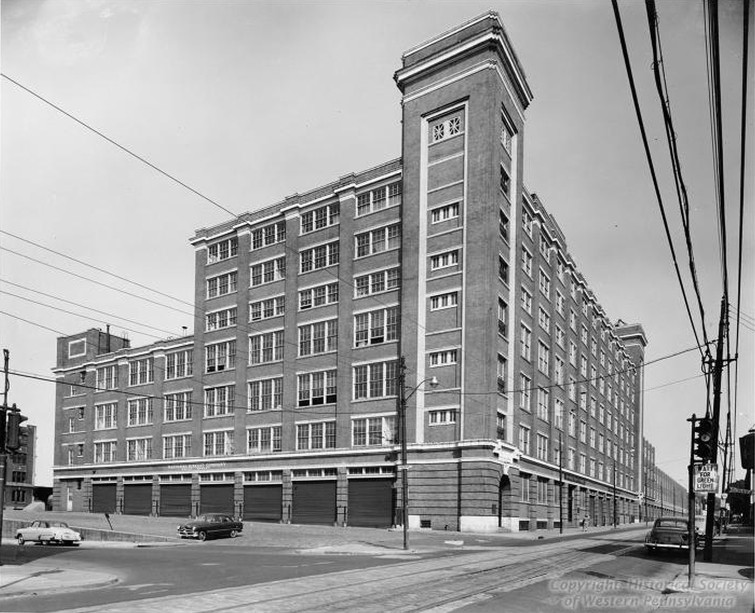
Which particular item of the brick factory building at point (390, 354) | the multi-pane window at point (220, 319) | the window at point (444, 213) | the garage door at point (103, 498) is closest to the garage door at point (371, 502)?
the brick factory building at point (390, 354)

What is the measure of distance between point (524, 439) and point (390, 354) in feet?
43.2

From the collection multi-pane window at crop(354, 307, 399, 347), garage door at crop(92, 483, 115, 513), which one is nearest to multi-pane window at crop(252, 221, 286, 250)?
multi-pane window at crop(354, 307, 399, 347)

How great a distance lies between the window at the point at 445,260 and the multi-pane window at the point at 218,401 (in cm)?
2499

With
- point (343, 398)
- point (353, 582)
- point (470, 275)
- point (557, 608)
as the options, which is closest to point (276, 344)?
point (343, 398)

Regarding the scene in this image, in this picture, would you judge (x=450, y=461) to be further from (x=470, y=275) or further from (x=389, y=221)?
(x=389, y=221)

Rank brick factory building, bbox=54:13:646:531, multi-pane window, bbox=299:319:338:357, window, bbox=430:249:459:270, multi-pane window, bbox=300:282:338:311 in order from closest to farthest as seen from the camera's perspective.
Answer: brick factory building, bbox=54:13:646:531 → window, bbox=430:249:459:270 → multi-pane window, bbox=299:319:338:357 → multi-pane window, bbox=300:282:338:311

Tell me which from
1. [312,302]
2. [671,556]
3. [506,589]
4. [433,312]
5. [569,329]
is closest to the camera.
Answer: [506,589]

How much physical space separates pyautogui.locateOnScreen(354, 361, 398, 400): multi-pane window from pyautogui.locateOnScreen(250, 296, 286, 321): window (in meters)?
11.4

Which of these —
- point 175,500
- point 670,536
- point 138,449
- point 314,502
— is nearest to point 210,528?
point 314,502

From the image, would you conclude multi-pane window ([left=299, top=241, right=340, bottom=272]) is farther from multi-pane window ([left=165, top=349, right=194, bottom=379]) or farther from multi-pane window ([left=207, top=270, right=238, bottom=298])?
multi-pane window ([left=165, top=349, right=194, bottom=379])

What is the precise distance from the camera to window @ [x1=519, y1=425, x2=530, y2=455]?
5777 cm

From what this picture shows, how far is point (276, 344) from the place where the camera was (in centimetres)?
6581

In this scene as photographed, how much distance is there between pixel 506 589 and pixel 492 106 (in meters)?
42.1

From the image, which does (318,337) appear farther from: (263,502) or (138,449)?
(138,449)
